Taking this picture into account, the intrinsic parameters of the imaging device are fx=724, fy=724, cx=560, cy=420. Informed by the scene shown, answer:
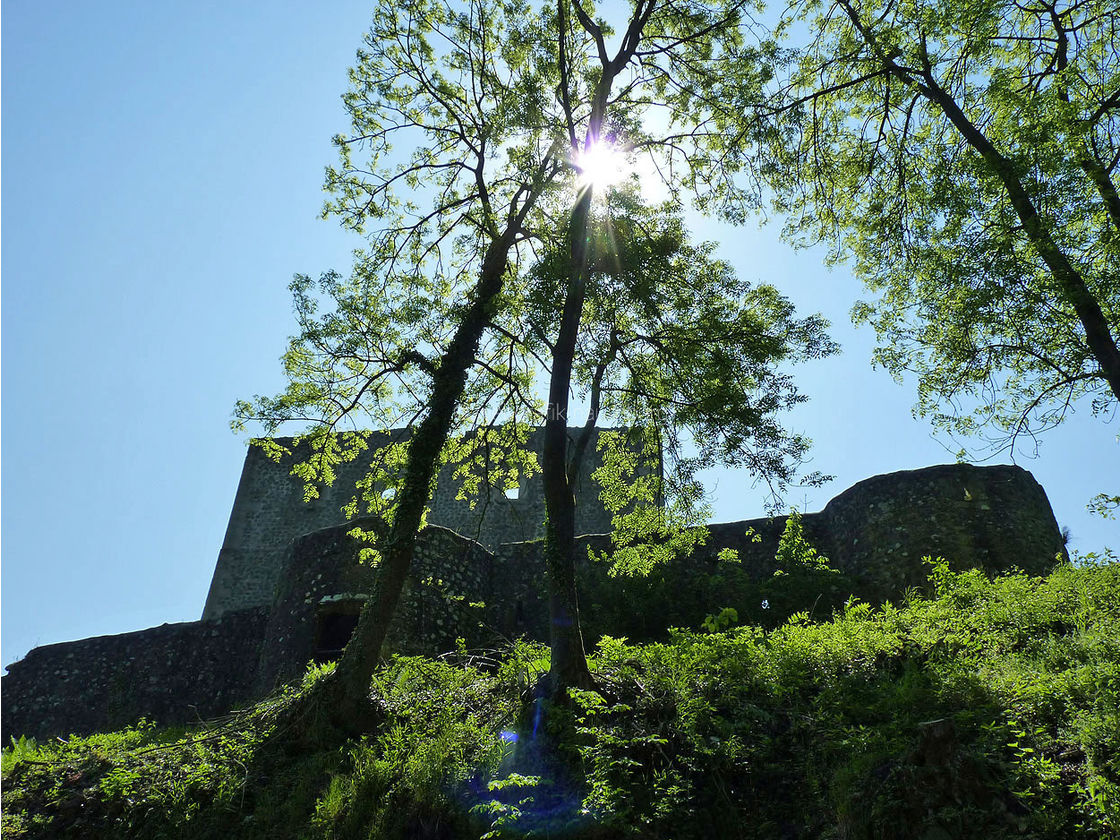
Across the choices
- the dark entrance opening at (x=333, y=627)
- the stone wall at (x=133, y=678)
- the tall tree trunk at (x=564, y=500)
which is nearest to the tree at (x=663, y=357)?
the tall tree trunk at (x=564, y=500)

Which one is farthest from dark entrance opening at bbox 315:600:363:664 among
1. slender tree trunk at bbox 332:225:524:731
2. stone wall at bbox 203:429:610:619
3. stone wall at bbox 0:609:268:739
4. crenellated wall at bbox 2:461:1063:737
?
stone wall at bbox 203:429:610:619

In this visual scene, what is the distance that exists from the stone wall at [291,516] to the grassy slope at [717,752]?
11786 mm

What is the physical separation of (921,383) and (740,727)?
585 cm

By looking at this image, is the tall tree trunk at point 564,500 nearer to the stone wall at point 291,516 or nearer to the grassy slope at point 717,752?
the grassy slope at point 717,752

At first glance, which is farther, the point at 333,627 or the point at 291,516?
the point at 291,516

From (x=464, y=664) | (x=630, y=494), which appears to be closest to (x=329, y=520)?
(x=464, y=664)

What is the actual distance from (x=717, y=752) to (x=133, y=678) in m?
13.3

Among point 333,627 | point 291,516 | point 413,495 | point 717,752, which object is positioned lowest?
point 717,752

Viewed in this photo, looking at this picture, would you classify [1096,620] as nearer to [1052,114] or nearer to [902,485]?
[1052,114]

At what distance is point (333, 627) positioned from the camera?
12383 millimetres

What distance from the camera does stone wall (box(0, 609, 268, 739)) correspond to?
13.8 metres

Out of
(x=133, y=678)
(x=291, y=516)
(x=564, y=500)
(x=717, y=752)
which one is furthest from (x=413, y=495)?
(x=291, y=516)

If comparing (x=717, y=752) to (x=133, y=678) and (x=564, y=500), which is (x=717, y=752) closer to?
(x=564, y=500)

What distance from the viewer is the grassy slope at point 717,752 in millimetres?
4559
